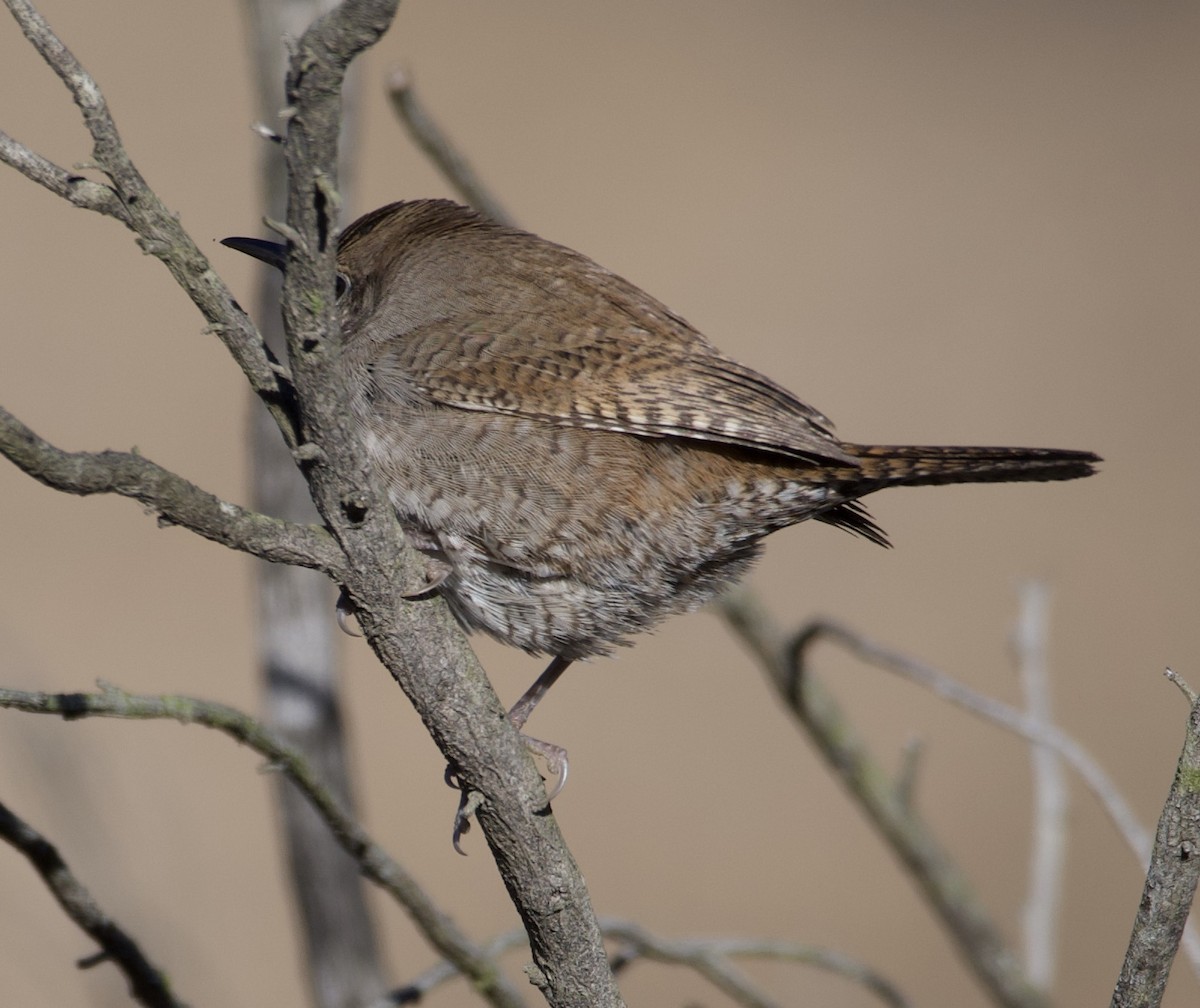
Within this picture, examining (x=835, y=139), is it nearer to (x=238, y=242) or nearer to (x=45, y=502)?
(x=45, y=502)

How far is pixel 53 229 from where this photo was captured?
966 cm

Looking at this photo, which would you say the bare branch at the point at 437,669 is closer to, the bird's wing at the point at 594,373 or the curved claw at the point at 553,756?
the curved claw at the point at 553,756

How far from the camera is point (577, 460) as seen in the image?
2689 mm

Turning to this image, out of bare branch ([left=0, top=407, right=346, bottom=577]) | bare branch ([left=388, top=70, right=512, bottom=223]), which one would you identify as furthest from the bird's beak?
bare branch ([left=0, top=407, right=346, bottom=577])

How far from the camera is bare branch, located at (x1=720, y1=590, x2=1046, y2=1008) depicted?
10.6 ft

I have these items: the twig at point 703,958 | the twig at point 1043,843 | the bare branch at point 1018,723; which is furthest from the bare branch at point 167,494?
the twig at point 1043,843

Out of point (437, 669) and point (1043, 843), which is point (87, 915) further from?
point (1043, 843)

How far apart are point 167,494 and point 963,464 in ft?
4.93

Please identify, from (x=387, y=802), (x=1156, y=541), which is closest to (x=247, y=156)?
(x=387, y=802)

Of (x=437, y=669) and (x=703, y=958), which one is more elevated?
(x=437, y=669)

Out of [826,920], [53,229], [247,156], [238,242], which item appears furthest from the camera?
[247,156]

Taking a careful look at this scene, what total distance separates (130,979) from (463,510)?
998 mm

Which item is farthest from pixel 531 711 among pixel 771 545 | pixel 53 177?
pixel 771 545

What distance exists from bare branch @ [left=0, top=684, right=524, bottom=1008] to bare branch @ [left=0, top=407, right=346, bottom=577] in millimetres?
324
